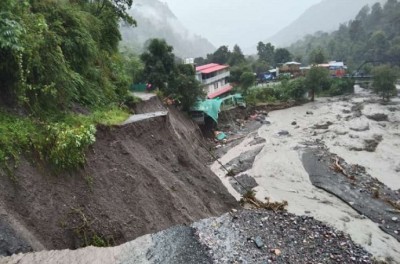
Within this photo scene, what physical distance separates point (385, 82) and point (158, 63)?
35622 mm

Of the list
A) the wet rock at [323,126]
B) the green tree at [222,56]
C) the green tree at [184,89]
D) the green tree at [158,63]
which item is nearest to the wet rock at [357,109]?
the wet rock at [323,126]

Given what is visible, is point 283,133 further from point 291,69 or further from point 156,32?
point 156,32

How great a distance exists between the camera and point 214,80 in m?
51.7

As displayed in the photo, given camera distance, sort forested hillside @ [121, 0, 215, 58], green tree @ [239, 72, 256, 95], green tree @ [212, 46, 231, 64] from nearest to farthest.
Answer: green tree @ [239, 72, 256, 95] < green tree @ [212, 46, 231, 64] < forested hillside @ [121, 0, 215, 58]

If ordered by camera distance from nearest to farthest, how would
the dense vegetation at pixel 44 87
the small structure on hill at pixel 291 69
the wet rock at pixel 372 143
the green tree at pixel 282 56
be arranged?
the dense vegetation at pixel 44 87 → the wet rock at pixel 372 143 → the small structure on hill at pixel 291 69 → the green tree at pixel 282 56

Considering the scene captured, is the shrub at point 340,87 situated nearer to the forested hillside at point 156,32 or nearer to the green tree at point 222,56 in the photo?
the green tree at point 222,56

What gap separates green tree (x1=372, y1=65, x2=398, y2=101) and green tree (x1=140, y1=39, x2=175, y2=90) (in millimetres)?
33699

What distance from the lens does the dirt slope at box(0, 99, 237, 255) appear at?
9.25 metres

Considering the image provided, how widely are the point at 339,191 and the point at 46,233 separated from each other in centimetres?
1729

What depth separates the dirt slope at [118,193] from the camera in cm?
925

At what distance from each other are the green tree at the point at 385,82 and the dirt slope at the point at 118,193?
41.4 m

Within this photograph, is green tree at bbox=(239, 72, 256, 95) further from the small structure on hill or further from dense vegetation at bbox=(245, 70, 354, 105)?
the small structure on hill

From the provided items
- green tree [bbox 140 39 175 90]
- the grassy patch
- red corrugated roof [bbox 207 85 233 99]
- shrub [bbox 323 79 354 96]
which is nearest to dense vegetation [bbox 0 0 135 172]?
the grassy patch

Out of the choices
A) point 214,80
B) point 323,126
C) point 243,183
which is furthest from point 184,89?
point 214,80
